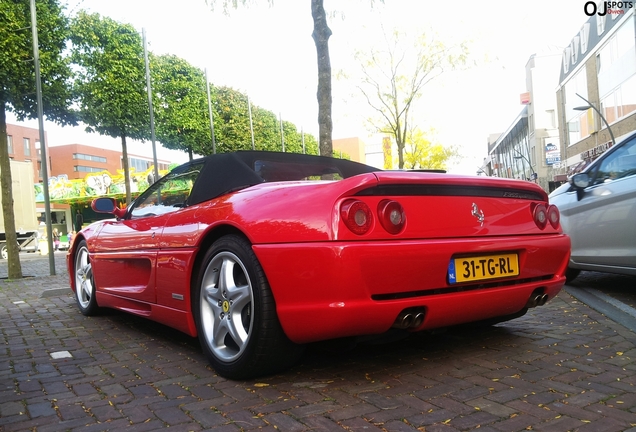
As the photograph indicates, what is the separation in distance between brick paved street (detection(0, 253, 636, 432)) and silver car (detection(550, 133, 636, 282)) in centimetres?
100

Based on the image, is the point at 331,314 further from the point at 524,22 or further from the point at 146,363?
the point at 524,22

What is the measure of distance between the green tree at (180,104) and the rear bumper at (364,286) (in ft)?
76.4

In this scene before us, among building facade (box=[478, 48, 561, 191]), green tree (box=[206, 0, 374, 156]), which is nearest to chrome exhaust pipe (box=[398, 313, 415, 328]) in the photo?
green tree (box=[206, 0, 374, 156])

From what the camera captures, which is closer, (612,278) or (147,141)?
(612,278)

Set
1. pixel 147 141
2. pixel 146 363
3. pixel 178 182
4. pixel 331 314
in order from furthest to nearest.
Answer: pixel 147 141
pixel 178 182
pixel 146 363
pixel 331 314

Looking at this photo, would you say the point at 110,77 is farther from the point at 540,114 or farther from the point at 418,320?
the point at 540,114

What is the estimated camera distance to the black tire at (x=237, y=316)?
278cm

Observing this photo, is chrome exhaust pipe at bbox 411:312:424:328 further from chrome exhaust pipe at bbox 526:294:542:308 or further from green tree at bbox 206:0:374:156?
green tree at bbox 206:0:374:156

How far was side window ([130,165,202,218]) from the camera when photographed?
3804 mm

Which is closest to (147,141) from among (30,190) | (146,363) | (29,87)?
(30,190)

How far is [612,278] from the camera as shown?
6480 millimetres

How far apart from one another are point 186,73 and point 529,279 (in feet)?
86.1

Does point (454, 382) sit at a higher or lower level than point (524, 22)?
lower

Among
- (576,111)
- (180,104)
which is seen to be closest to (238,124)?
(180,104)
